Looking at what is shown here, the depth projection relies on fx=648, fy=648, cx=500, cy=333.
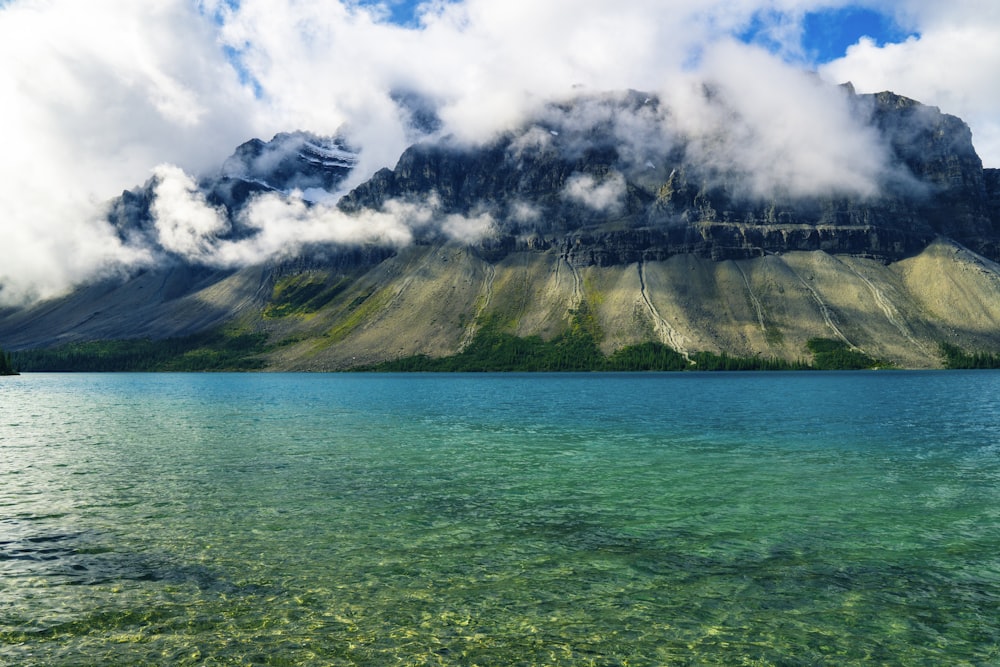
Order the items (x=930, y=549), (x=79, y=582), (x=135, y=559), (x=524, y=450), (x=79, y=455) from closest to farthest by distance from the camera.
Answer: (x=79, y=582)
(x=135, y=559)
(x=930, y=549)
(x=79, y=455)
(x=524, y=450)

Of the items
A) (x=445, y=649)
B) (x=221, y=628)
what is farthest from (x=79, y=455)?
(x=445, y=649)

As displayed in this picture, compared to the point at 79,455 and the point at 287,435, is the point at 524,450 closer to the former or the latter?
the point at 287,435

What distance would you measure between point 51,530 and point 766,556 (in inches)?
1135

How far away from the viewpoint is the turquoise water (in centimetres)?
1639

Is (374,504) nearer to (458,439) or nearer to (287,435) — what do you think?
(458,439)

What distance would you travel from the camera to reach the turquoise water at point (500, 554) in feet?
53.8

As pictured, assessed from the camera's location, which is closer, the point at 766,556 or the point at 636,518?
the point at 766,556

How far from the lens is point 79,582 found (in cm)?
2059

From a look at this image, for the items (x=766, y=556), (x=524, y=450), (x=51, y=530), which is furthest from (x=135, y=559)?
(x=524, y=450)

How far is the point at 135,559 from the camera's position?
75.9 ft

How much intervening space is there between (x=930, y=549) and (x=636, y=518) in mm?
11476

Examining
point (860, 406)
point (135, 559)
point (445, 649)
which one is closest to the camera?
point (445, 649)

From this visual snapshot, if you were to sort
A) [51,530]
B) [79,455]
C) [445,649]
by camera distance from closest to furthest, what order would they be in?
[445,649], [51,530], [79,455]

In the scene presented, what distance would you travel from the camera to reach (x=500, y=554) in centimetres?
2416
